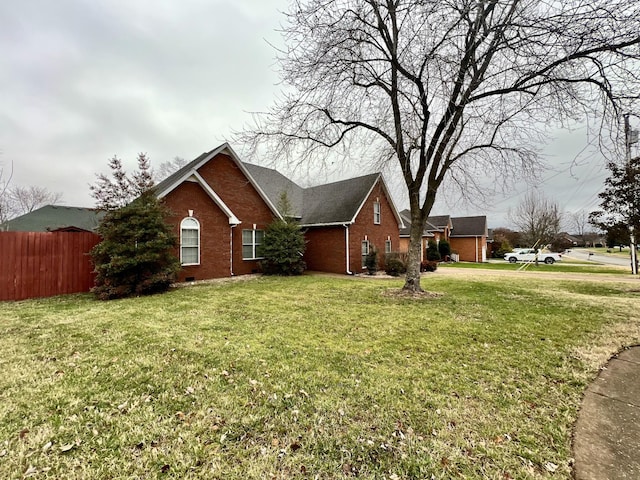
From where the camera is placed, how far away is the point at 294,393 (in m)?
3.29

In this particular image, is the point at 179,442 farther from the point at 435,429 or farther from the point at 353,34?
the point at 353,34

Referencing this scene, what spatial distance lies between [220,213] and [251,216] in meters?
2.17

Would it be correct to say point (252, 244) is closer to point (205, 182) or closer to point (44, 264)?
point (205, 182)

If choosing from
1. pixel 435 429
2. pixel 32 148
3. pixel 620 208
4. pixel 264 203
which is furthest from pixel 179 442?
pixel 32 148

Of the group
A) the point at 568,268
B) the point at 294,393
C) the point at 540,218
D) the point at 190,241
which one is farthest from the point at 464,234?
the point at 294,393

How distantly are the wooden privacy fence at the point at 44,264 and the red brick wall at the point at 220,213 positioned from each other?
10.8 ft

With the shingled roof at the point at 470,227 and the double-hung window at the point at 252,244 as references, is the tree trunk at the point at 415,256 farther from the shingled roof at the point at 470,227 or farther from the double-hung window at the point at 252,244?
the shingled roof at the point at 470,227

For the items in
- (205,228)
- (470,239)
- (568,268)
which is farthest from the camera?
(470,239)

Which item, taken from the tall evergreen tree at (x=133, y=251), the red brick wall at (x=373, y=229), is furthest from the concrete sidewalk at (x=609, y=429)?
the red brick wall at (x=373, y=229)

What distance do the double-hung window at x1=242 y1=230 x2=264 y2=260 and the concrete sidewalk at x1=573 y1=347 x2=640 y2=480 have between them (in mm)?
13899

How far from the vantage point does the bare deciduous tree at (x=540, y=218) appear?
114ft

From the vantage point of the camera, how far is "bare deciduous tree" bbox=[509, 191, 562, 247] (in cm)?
3488

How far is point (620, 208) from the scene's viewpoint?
1137 cm

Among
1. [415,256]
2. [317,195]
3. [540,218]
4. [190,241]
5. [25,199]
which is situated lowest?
[415,256]
